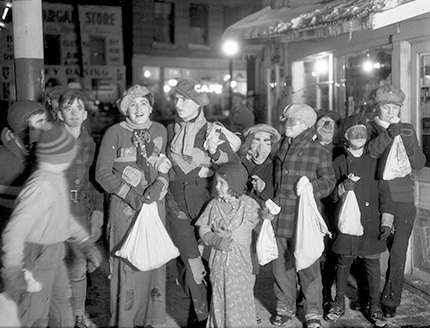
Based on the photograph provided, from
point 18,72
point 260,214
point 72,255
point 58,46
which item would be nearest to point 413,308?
point 260,214

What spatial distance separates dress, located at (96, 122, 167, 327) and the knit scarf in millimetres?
159

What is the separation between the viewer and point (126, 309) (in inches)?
183

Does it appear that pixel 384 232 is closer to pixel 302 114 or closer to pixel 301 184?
pixel 301 184

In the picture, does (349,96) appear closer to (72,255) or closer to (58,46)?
(72,255)

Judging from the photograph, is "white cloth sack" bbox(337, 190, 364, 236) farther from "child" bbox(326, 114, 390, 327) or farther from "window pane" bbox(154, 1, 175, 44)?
"window pane" bbox(154, 1, 175, 44)

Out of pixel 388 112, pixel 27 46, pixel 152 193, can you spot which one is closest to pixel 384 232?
pixel 388 112

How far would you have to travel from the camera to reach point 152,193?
180 inches

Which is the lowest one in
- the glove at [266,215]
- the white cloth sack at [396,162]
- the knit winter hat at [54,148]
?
the glove at [266,215]

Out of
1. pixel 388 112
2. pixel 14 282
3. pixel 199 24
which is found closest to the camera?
pixel 14 282

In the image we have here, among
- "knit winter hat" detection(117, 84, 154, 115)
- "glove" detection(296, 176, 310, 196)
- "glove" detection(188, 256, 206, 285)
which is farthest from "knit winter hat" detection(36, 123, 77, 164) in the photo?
"glove" detection(296, 176, 310, 196)

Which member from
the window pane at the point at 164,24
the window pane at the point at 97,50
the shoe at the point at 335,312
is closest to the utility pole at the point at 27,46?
the shoe at the point at 335,312

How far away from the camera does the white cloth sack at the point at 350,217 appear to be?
5.02 metres

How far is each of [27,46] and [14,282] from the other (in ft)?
8.49

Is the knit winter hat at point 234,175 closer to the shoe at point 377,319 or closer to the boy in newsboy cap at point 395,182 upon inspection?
the boy in newsboy cap at point 395,182
